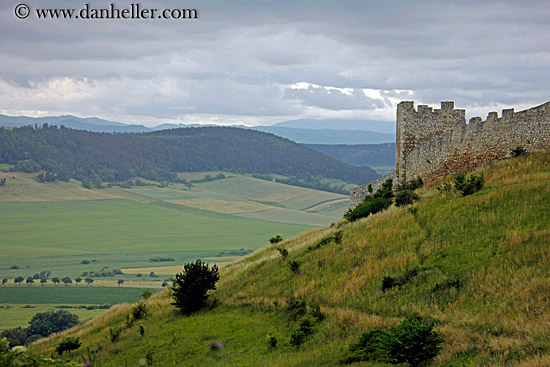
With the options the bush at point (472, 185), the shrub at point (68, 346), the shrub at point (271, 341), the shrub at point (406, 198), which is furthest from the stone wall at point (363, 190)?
the shrub at point (271, 341)

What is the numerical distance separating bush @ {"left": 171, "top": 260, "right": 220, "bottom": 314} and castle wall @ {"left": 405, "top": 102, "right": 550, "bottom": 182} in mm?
12112

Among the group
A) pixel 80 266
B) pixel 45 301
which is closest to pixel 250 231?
pixel 80 266

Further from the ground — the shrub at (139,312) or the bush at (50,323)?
the shrub at (139,312)

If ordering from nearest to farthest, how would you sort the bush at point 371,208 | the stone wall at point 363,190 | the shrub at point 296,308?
the shrub at point 296,308 → the bush at point 371,208 → the stone wall at point 363,190

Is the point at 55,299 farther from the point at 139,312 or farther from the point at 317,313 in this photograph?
the point at 317,313

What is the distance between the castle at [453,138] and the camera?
2242cm

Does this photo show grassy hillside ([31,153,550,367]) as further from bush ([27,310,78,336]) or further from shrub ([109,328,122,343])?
bush ([27,310,78,336])

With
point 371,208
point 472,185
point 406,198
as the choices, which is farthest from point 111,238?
point 472,185

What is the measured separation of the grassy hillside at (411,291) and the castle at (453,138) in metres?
1.28

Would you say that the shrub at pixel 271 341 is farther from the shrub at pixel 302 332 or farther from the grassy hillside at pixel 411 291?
the shrub at pixel 302 332

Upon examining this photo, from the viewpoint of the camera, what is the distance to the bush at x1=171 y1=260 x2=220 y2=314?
67.3ft

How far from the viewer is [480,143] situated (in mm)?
25047

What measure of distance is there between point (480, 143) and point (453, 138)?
6.35ft

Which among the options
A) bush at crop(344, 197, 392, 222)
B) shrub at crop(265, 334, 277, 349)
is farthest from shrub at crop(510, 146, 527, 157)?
shrub at crop(265, 334, 277, 349)
